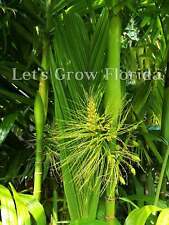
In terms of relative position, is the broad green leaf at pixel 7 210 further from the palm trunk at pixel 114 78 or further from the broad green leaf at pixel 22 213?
the palm trunk at pixel 114 78

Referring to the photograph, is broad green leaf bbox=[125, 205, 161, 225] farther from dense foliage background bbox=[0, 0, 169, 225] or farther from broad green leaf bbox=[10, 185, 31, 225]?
broad green leaf bbox=[10, 185, 31, 225]

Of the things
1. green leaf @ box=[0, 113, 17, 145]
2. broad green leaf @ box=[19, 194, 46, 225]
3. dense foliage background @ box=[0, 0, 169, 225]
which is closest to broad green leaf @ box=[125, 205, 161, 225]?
dense foliage background @ box=[0, 0, 169, 225]

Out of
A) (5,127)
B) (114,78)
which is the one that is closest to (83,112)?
(114,78)

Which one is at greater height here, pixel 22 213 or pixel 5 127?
pixel 5 127

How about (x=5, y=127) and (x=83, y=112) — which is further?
(x=5, y=127)

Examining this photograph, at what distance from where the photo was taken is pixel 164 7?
26.7 inches

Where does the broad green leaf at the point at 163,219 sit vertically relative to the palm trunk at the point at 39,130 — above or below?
below

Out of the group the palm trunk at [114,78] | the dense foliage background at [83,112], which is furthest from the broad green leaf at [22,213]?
the palm trunk at [114,78]

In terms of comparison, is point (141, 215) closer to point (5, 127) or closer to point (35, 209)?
point (35, 209)

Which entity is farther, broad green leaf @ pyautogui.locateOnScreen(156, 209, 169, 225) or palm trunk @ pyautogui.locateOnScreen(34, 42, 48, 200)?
palm trunk @ pyautogui.locateOnScreen(34, 42, 48, 200)

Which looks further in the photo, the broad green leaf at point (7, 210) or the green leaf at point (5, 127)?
the green leaf at point (5, 127)

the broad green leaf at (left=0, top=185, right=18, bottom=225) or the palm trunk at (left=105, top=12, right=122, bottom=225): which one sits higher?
the palm trunk at (left=105, top=12, right=122, bottom=225)

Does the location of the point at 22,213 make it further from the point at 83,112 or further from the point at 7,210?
the point at 83,112

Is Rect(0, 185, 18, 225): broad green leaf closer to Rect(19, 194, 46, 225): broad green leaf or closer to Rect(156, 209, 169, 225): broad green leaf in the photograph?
Rect(19, 194, 46, 225): broad green leaf
